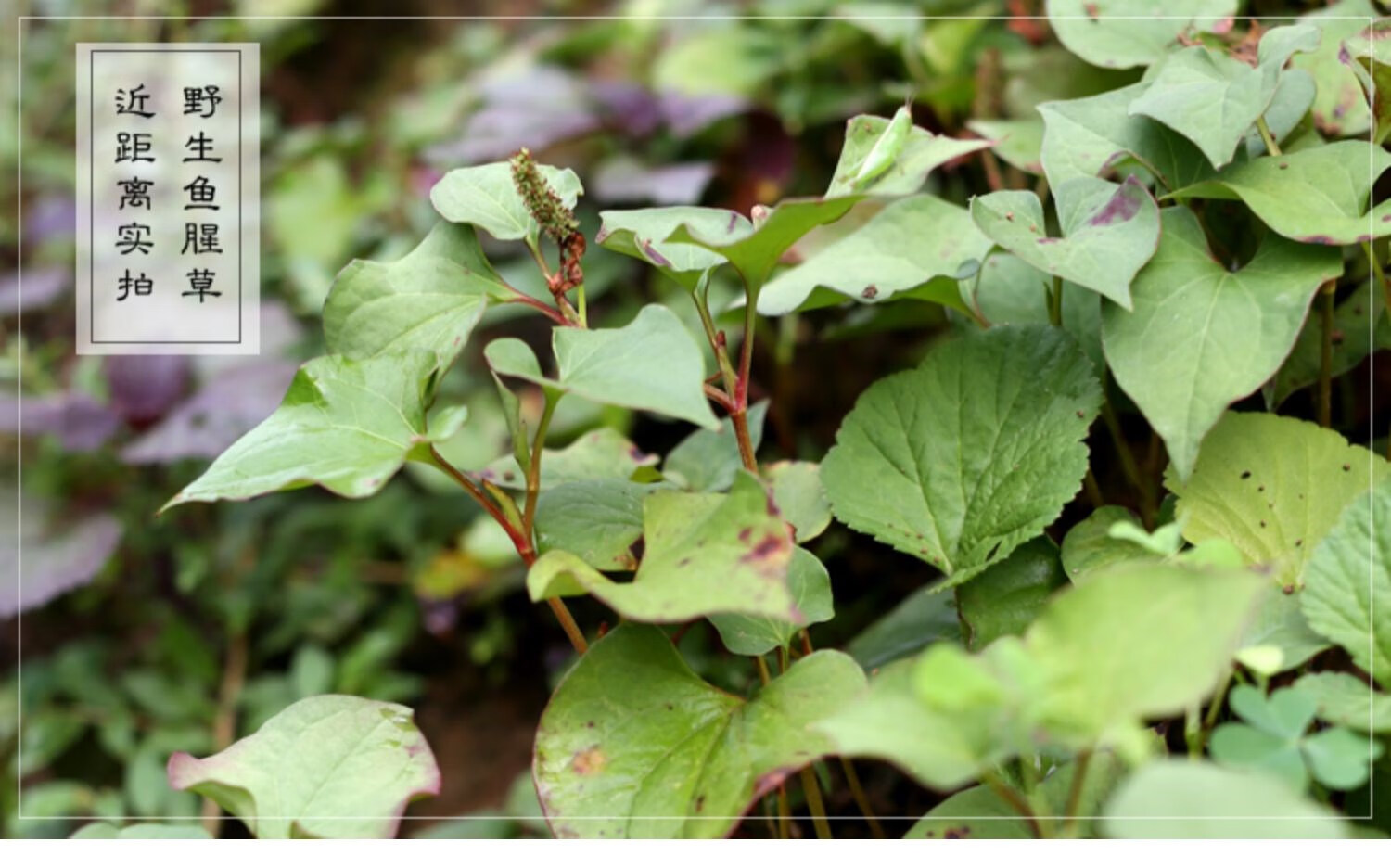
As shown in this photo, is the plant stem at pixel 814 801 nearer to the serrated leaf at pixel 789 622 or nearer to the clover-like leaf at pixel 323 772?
the serrated leaf at pixel 789 622

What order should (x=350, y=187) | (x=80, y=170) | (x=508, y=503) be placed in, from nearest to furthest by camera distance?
(x=508, y=503) → (x=80, y=170) → (x=350, y=187)

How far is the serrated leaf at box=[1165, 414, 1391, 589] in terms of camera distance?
537mm

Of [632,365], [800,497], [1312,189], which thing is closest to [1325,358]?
[1312,189]

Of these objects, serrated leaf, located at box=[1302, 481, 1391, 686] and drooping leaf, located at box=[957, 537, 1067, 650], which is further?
drooping leaf, located at box=[957, 537, 1067, 650]

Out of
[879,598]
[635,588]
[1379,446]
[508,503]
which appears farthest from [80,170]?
[1379,446]

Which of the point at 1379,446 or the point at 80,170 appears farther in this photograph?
the point at 80,170

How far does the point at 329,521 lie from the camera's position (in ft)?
4.15

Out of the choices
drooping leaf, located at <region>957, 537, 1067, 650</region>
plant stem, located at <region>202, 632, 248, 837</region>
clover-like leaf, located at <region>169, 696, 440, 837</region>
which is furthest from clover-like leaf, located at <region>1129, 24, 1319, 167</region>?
plant stem, located at <region>202, 632, 248, 837</region>

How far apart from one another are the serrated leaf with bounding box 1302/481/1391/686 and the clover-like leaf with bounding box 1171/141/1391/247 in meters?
0.14

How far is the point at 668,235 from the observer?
0.55 meters

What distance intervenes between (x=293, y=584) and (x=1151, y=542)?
1.06m

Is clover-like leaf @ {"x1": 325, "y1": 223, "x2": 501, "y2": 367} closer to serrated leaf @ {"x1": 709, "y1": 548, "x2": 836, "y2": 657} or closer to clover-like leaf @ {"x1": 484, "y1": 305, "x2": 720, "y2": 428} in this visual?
clover-like leaf @ {"x1": 484, "y1": 305, "x2": 720, "y2": 428}

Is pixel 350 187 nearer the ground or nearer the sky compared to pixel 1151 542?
nearer the sky

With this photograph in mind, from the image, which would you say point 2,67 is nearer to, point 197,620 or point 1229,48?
point 197,620
